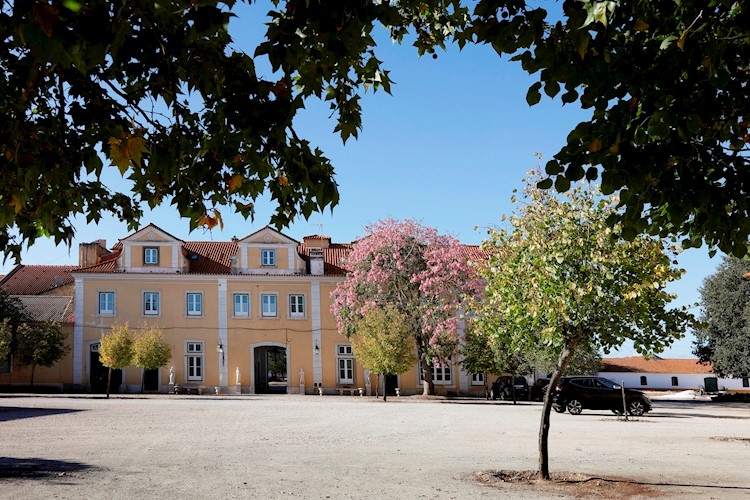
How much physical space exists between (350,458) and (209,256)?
115ft

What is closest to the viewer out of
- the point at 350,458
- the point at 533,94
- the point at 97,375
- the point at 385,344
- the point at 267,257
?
the point at 533,94

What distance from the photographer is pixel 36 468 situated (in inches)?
477

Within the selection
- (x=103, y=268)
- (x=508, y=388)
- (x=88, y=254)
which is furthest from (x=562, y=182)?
(x=88, y=254)

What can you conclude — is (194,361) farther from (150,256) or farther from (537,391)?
(537,391)

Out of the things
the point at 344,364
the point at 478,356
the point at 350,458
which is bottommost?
the point at 350,458

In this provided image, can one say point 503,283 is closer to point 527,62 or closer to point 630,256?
point 630,256

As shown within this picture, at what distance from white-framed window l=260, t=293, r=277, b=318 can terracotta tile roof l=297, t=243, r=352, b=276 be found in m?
3.62

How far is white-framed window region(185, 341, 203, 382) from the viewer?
4462 centimetres

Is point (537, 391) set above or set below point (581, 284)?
below

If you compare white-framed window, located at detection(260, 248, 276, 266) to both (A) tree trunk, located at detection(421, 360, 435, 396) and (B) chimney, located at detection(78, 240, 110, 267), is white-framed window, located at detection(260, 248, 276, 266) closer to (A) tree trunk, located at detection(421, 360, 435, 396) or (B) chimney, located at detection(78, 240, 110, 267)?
(B) chimney, located at detection(78, 240, 110, 267)

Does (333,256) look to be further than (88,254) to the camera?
Yes

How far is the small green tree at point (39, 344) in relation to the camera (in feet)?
131

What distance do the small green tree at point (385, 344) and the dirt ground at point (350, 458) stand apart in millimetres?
13131

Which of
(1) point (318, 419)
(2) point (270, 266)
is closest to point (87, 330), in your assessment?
(2) point (270, 266)
